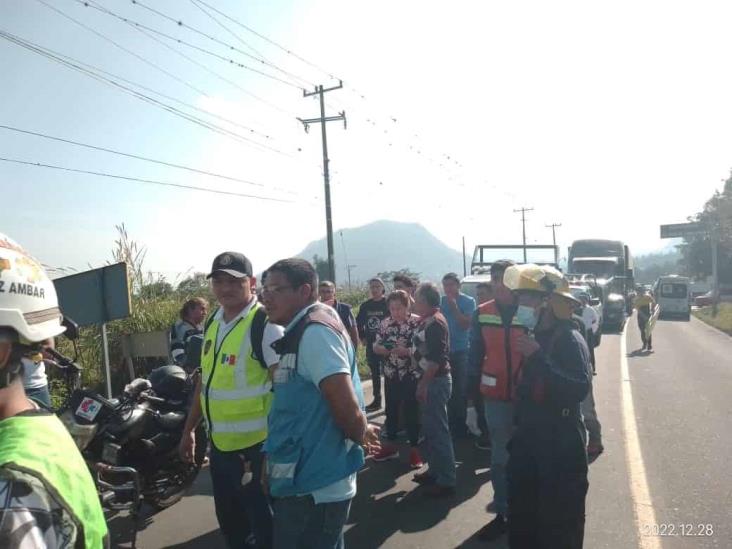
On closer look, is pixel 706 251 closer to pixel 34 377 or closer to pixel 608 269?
pixel 608 269

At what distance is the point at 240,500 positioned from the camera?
10.2ft

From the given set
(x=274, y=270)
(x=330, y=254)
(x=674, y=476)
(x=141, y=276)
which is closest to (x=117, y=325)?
(x=141, y=276)

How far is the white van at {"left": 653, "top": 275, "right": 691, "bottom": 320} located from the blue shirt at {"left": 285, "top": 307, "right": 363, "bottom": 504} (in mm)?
35686

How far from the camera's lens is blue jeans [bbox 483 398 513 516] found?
4195mm

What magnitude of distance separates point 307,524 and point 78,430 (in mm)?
1968

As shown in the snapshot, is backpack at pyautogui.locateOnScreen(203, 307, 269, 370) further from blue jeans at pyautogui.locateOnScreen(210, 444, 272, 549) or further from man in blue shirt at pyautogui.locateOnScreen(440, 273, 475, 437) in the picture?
man in blue shirt at pyautogui.locateOnScreen(440, 273, 475, 437)

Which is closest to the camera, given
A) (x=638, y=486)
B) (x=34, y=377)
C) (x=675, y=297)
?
(x=34, y=377)

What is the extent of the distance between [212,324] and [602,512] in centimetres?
336

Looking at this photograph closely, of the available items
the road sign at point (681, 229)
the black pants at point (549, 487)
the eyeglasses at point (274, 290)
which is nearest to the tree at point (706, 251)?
the road sign at point (681, 229)

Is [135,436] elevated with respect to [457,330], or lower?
lower

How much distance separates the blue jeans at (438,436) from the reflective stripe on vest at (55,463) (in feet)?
13.0

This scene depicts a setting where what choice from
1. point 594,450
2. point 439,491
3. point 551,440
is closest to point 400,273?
point 594,450

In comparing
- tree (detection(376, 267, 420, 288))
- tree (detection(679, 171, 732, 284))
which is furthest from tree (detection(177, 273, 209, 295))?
tree (detection(679, 171, 732, 284))

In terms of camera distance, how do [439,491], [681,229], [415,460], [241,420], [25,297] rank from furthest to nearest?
[681,229]
[415,460]
[439,491]
[241,420]
[25,297]
